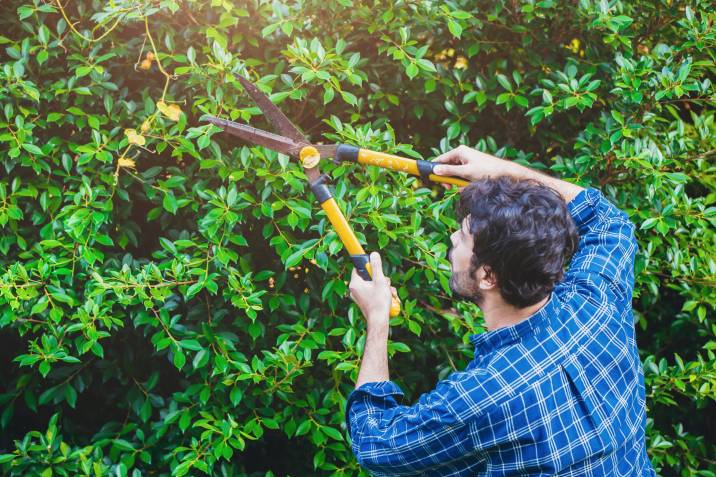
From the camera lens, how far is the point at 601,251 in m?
2.13

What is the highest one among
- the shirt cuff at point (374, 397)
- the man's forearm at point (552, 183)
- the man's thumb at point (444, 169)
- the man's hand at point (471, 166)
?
the man's thumb at point (444, 169)

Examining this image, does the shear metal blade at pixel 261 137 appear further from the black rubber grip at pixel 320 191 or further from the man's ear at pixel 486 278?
the man's ear at pixel 486 278

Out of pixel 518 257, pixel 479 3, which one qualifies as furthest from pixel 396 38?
pixel 518 257

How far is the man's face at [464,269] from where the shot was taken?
1941 millimetres

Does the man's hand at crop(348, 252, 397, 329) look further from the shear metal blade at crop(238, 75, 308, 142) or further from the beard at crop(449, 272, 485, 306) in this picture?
the shear metal blade at crop(238, 75, 308, 142)

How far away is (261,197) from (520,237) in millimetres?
1321

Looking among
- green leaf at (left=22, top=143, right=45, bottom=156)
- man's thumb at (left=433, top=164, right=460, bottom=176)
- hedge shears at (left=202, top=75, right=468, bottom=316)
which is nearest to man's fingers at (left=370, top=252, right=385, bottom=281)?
hedge shears at (left=202, top=75, right=468, bottom=316)

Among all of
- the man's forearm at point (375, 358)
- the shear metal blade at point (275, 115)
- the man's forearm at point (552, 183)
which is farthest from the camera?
the shear metal blade at point (275, 115)

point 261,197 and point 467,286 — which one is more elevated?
point 467,286

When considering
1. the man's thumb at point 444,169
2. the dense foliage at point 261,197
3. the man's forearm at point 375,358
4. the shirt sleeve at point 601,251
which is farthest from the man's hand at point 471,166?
the man's forearm at point 375,358

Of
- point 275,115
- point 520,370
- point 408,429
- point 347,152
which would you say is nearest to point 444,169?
point 347,152

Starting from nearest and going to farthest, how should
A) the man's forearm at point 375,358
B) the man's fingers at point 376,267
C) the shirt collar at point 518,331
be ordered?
1. the shirt collar at point 518,331
2. the man's forearm at point 375,358
3. the man's fingers at point 376,267

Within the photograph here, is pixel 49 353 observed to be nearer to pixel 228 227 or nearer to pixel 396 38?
pixel 228 227

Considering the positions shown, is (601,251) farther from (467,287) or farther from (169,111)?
(169,111)
